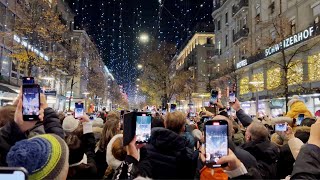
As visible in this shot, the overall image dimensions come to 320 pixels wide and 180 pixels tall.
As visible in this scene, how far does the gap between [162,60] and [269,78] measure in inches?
556

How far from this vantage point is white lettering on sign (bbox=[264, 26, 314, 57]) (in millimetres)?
23562

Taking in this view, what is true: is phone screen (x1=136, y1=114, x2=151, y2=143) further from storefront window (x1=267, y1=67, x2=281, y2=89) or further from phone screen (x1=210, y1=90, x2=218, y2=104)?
storefront window (x1=267, y1=67, x2=281, y2=89)

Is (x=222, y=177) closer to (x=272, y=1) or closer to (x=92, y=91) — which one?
(x=272, y=1)

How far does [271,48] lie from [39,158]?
2839cm

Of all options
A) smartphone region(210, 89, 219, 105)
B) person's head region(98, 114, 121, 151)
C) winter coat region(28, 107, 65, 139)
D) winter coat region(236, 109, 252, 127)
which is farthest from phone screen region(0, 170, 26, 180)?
smartphone region(210, 89, 219, 105)

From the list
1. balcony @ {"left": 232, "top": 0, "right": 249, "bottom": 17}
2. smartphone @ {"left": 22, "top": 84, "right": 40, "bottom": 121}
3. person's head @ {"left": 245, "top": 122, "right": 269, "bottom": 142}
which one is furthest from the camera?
balcony @ {"left": 232, "top": 0, "right": 249, "bottom": 17}

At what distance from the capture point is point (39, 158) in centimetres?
199

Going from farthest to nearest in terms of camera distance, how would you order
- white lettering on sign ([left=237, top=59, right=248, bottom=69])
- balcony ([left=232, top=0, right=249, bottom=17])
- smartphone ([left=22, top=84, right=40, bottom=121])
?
balcony ([left=232, top=0, right=249, bottom=17]) < white lettering on sign ([left=237, top=59, right=248, bottom=69]) < smartphone ([left=22, top=84, right=40, bottom=121])

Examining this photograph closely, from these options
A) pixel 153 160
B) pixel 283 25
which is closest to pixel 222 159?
pixel 153 160

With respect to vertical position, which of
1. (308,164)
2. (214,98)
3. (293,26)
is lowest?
(308,164)

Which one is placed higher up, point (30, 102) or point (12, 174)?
point (30, 102)

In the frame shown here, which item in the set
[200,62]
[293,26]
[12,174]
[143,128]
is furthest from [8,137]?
[200,62]

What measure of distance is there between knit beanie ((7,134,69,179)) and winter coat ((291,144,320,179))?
1.43 metres

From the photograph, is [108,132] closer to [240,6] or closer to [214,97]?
[214,97]
